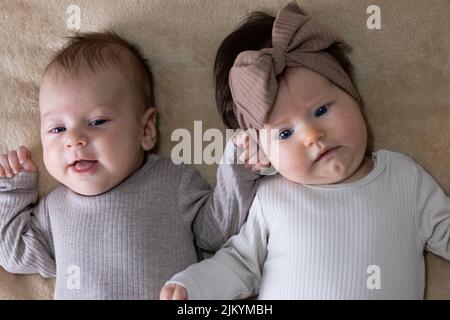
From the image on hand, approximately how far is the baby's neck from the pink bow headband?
0.15 m

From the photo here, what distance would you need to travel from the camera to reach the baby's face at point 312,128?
1.34 m

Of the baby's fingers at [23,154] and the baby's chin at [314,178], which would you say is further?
the baby's fingers at [23,154]

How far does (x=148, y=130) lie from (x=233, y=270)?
1.25 feet

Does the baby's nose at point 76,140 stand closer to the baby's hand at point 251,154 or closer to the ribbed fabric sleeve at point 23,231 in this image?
the ribbed fabric sleeve at point 23,231

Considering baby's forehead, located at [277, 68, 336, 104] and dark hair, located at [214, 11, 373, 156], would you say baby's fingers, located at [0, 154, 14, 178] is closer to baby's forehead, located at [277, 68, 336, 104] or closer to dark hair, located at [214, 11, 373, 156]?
dark hair, located at [214, 11, 373, 156]

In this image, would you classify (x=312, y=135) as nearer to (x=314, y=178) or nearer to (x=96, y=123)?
(x=314, y=178)

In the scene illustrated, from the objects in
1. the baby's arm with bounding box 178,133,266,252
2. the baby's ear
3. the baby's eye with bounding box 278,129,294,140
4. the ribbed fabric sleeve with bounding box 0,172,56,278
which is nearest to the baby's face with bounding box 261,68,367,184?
the baby's eye with bounding box 278,129,294,140

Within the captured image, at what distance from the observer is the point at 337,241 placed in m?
1.35

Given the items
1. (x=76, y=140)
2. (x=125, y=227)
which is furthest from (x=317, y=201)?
(x=76, y=140)

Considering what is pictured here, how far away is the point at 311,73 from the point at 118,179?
1.61 ft

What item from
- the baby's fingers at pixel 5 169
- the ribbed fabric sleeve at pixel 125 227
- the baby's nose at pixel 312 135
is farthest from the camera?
the baby's fingers at pixel 5 169

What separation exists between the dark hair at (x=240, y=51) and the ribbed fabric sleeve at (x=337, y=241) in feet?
0.52

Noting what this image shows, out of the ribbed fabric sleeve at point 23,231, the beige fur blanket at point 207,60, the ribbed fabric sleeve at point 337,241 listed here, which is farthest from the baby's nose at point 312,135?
the ribbed fabric sleeve at point 23,231
